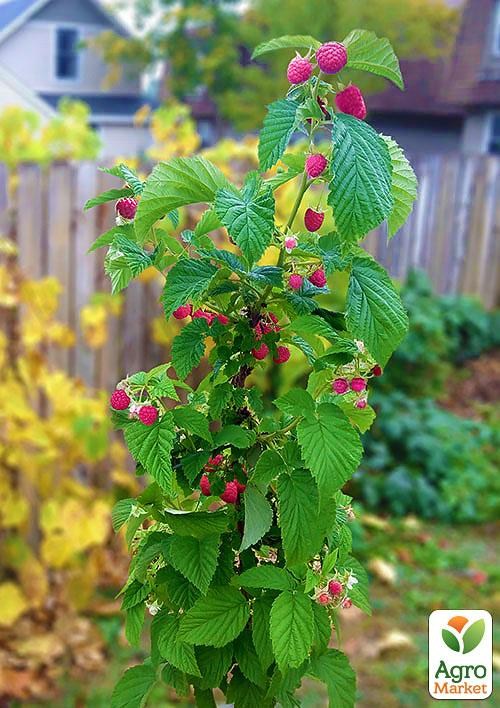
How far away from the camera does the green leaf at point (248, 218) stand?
679 millimetres

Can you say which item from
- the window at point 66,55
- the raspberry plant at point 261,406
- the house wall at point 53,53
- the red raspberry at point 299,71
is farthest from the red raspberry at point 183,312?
the window at point 66,55

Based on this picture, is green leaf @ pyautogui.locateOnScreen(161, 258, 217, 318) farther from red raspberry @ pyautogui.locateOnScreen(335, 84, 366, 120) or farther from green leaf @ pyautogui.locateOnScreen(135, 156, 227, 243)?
red raspberry @ pyautogui.locateOnScreen(335, 84, 366, 120)

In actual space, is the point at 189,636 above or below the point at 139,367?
above

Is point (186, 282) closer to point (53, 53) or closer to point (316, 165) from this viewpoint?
point (316, 165)

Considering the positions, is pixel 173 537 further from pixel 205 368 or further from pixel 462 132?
pixel 462 132

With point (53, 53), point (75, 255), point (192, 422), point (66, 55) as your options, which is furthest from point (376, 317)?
point (66, 55)

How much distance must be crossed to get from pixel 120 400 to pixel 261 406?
5.8 inches

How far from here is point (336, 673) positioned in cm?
85

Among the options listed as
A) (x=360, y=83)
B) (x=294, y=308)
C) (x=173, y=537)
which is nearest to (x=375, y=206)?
(x=294, y=308)

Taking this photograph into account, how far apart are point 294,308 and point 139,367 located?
98.5 inches

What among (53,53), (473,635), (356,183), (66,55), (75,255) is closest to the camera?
(356,183)

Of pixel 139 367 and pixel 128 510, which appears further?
pixel 139 367

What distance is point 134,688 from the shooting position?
34.5 inches

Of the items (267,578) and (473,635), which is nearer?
(267,578)
